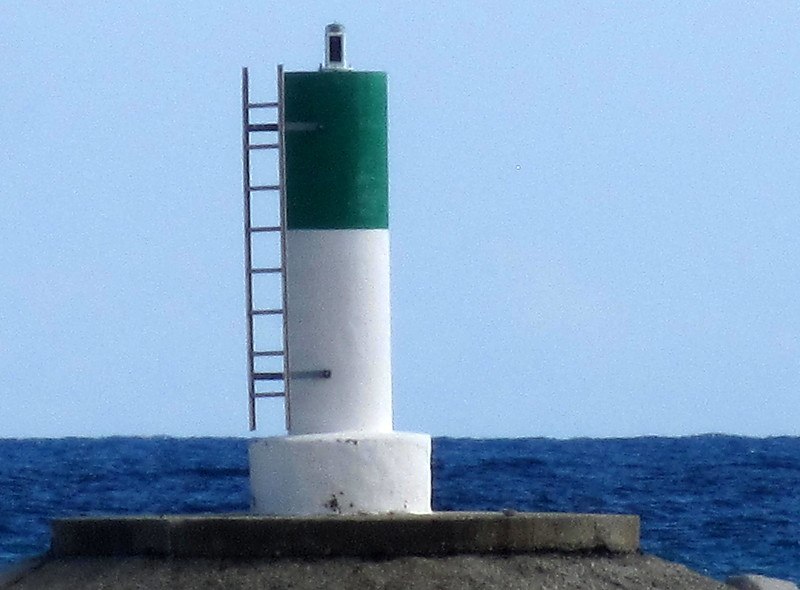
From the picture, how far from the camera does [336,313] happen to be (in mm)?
8141

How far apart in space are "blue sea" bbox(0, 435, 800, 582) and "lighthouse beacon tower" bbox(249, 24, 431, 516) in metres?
10.5

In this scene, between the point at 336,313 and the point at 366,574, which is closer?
the point at 366,574

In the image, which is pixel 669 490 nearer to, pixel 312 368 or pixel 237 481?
pixel 237 481

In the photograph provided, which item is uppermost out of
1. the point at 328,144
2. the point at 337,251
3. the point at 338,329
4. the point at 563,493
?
the point at 328,144

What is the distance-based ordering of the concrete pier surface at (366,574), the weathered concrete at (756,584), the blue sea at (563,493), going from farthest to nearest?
1. the blue sea at (563,493)
2. the weathered concrete at (756,584)
3. the concrete pier surface at (366,574)

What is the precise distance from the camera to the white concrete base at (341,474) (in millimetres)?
7934

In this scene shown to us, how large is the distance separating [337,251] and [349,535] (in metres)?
1.23

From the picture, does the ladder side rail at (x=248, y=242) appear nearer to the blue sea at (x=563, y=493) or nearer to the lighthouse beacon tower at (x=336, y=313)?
the lighthouse beacon tower at (x=336, y=313)

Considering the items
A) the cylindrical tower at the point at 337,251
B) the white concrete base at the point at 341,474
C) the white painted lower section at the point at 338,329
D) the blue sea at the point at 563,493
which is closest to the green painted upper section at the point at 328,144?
the cylindrical tower at the point at 337,251

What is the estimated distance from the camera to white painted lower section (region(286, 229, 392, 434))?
8.11m

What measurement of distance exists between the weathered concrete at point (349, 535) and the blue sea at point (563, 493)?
11035 millimetres

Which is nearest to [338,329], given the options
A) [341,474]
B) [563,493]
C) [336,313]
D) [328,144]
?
[336,313]

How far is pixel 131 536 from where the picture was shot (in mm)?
7566

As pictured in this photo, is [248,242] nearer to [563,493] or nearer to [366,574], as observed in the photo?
[366,574]
